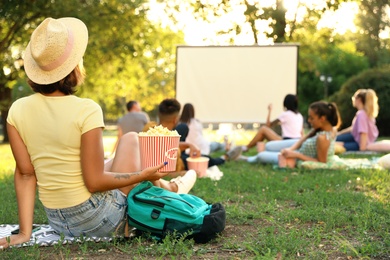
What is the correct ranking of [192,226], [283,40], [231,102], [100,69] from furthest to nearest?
[100,69], [283,40], [231,102], [192,226]

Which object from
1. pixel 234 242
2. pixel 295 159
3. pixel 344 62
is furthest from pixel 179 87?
pixel 344 62

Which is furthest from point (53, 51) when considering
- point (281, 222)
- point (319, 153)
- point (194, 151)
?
point (319, 153)

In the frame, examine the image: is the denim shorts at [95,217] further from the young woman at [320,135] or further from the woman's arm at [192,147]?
the young woman at [320,135]

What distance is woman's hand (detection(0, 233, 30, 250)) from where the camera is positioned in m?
3.94

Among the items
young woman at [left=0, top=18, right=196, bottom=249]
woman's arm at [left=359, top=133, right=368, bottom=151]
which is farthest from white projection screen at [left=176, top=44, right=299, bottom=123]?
young woman at [left=0, top=18, right=196, bottom=249]

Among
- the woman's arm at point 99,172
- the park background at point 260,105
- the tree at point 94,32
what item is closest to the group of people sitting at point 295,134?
the park background at point 260,105

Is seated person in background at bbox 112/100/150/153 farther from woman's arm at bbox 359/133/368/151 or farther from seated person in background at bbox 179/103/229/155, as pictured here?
woman's arm at bbox 359/133/368/151

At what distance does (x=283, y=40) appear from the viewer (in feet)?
57.7

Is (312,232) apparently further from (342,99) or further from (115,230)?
(342,99)

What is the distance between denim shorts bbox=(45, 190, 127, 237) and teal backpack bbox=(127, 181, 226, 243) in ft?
0.26

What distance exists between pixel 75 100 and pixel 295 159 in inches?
229

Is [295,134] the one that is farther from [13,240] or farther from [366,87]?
[366,87]

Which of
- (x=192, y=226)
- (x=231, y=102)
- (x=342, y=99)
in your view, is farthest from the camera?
(x=342, y=99)

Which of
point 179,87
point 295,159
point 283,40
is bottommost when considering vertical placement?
point 295,159
